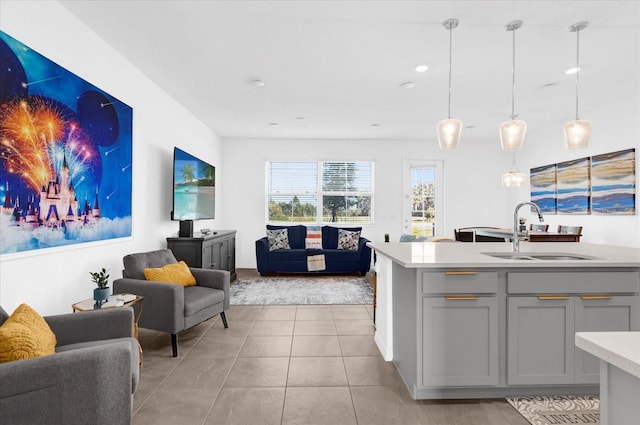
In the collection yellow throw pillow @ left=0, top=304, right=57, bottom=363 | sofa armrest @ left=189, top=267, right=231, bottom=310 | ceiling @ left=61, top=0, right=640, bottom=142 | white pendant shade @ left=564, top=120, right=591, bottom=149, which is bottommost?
sofa armrest @ left=189, top=267, right=231, bottom=310

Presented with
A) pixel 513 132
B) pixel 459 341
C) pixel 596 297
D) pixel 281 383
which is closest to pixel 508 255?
pixel 596 297

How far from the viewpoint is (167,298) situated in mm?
2848

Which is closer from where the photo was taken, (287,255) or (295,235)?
(287,255)

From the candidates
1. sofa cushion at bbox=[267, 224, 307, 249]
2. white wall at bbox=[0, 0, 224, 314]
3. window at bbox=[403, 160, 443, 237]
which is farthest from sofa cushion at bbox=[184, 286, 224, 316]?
window at bbox=[403, 160, 443, 237]

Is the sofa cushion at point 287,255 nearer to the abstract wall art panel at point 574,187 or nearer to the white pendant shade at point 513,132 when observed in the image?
the white pendant shade at point 513,132

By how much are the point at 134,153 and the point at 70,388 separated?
2.70m

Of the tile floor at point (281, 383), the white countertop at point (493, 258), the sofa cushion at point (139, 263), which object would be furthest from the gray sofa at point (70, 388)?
the white countertop at point (493, 258)

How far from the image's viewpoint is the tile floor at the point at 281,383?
6.74ft

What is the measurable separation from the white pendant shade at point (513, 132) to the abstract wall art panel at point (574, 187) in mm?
3306

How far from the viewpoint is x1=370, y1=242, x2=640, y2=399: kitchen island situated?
2148 millimetres

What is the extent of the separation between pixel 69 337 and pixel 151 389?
66 cm

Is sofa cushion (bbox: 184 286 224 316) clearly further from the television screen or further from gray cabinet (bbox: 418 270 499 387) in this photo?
gray cabinet (bbox: 418 270 499 387)

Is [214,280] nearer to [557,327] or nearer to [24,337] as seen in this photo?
[24,337]

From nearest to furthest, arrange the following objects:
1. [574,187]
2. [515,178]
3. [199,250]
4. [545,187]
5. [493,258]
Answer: [493,258]
[199,250]
[574,187]
[515,178]
[545,187]
